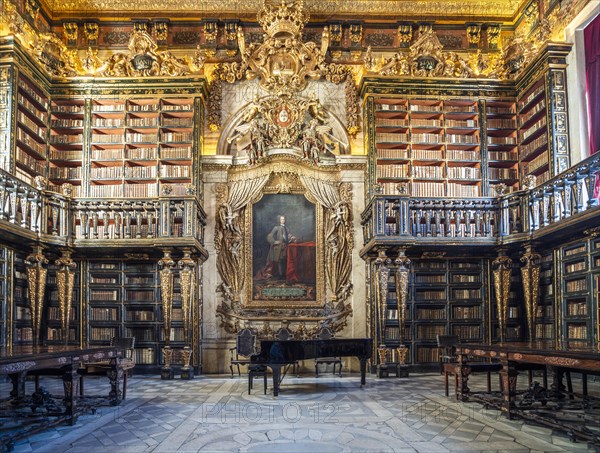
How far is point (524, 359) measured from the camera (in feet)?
19.4

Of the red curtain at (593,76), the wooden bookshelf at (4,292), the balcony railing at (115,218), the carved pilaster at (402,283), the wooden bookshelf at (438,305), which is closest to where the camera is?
the wooden bookshelf at (4,292)

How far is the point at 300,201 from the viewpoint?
1262cm

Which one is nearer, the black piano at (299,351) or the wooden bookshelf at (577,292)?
the black piano at (299,351)

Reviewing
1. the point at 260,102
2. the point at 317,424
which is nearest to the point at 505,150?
the point at 260,102

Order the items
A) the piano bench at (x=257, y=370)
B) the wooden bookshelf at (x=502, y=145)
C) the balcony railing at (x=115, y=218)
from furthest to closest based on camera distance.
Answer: the wooden bookshelf at (x=502, y=145), the balcony railing at (x=115, y=218), the piano bench at (x=257, y=370)

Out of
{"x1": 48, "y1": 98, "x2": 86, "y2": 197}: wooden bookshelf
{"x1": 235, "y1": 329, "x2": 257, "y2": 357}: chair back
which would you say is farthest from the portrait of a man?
{"x1": 48, "y1": 98, "x2": 86, "y2": 197}: wooden bookshelf

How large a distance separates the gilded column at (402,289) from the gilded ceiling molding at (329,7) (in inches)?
227

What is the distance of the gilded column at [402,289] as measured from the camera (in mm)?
10930

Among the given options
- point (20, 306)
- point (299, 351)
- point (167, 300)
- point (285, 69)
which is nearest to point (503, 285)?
point (299, 351)

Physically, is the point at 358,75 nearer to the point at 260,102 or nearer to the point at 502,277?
the point at 260,102

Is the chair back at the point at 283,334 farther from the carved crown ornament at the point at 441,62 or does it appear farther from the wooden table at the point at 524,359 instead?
the carved crown ornament at the point at 441,62

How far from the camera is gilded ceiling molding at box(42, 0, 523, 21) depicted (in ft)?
42.7

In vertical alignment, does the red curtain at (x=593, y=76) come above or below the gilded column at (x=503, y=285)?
above

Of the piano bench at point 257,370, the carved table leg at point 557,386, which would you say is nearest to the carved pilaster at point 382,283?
the piano bench at point 257,370
